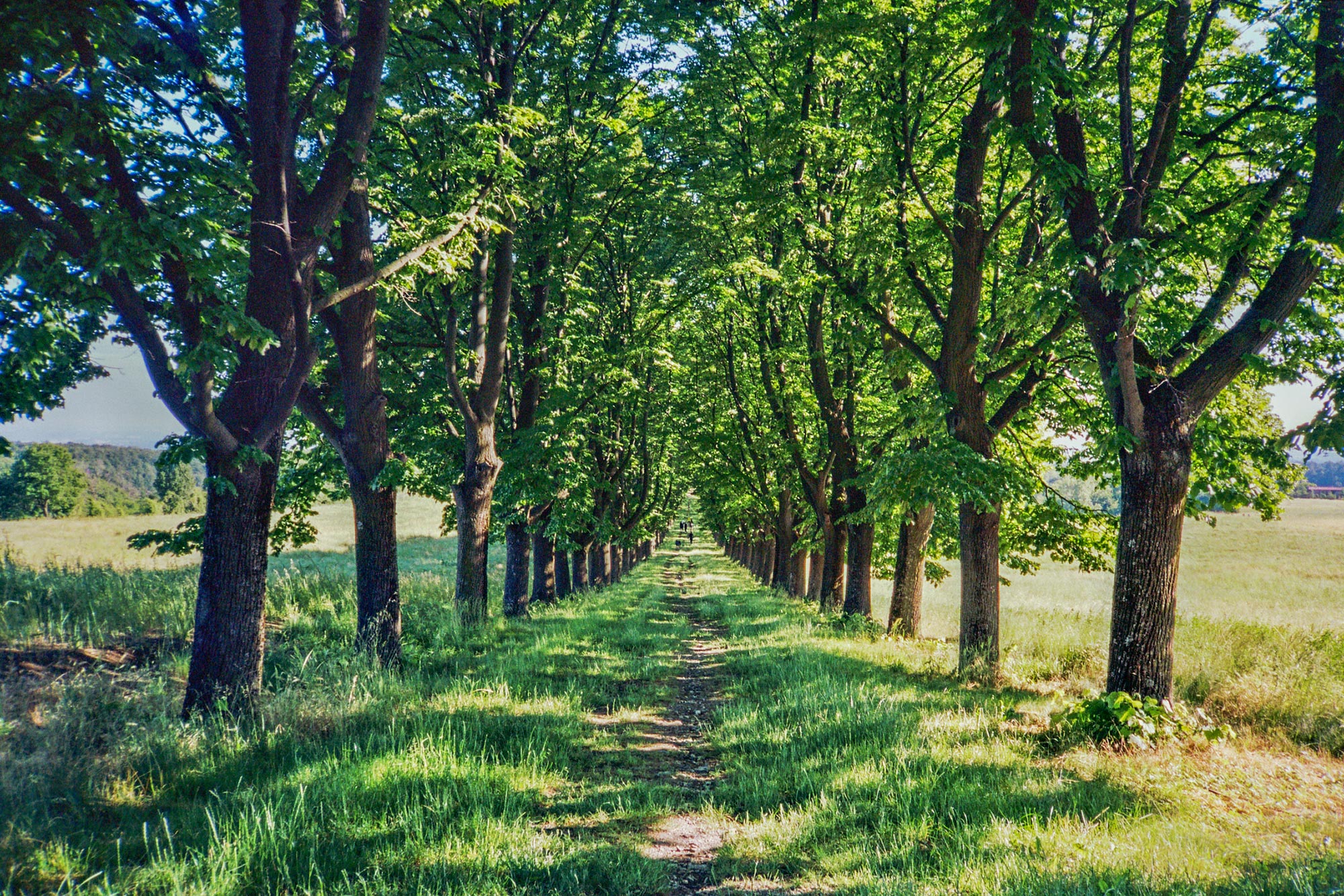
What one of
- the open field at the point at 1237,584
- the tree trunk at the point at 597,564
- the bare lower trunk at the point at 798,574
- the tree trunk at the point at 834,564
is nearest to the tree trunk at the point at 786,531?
the bare lower trunk at the point at 798,574

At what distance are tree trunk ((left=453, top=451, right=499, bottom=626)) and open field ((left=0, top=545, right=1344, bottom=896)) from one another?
3.84 meters

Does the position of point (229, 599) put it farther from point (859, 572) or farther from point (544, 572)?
point (859, 572)

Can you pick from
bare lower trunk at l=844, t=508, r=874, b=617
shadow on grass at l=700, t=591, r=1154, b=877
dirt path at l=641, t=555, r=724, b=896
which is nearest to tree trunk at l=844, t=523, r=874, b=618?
bare lower trunk at l=844, t=508, r=874, b=617

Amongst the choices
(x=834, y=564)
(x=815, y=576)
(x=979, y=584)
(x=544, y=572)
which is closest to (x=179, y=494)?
(x=544, y=572)

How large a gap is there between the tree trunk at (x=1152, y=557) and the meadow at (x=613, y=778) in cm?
80

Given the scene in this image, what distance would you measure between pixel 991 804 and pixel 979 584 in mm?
5504

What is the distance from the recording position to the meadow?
144 inches

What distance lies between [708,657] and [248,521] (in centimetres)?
812

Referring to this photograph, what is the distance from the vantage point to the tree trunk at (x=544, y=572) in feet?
57.6

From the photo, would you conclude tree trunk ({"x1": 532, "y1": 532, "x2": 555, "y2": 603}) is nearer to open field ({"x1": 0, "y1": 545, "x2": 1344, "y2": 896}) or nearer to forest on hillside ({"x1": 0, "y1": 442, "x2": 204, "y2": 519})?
open field ({"x1": 0, "y1": 545, "x2": 1344, "y2": 896})

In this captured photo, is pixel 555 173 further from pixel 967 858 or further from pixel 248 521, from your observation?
pixel 967 858

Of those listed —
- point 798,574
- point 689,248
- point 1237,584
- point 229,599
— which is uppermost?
point 689,248

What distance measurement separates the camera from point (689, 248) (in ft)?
58.1

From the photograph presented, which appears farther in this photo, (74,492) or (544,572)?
(74,492)
